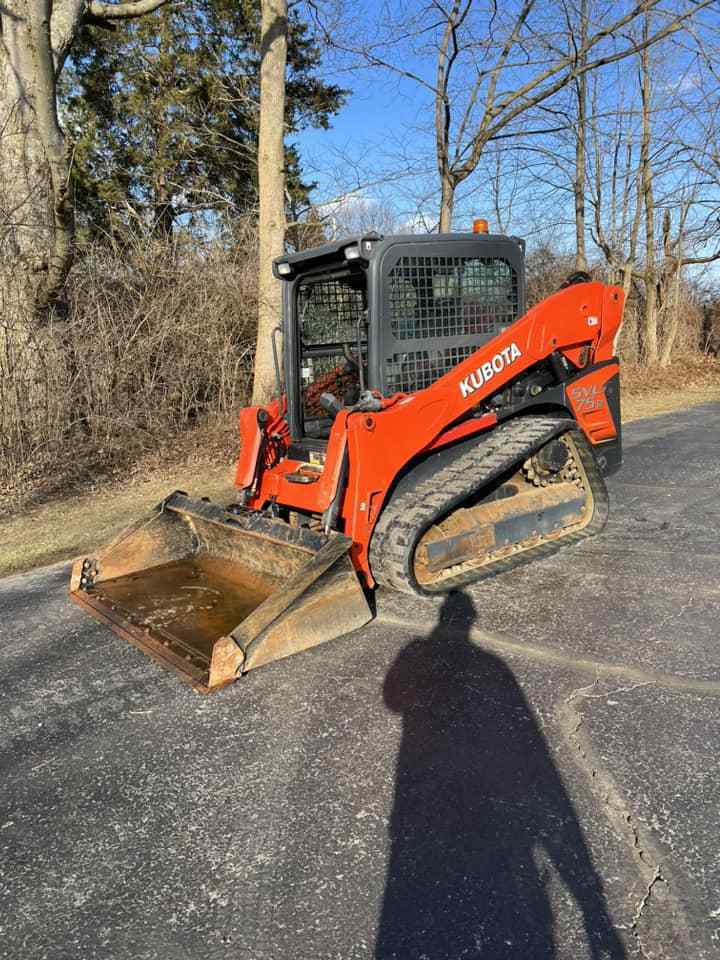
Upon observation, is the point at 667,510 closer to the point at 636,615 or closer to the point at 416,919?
the point at 636,615

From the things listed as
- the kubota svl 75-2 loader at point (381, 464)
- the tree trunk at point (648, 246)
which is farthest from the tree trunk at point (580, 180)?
the kubota svl 75-2 loader at point (381, 464)

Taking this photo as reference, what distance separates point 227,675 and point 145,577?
164 centimetres

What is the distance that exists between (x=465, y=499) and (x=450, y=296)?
1.44m

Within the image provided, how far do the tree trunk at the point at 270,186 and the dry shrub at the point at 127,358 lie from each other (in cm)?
92

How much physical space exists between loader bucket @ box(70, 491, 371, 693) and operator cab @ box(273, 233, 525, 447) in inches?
38.4

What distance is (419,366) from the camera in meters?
4.84

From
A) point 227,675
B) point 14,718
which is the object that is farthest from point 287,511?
point 14,718

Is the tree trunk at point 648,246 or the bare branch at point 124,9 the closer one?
the bare branch at point 124,9

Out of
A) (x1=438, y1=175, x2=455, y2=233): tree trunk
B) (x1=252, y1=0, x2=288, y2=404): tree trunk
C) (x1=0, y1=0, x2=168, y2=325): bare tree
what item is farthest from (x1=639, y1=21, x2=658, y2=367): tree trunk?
(x1=0, y1=0, x2=168, y2=325): bare tree

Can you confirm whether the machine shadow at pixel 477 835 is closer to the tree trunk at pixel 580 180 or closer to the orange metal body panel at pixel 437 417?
the orange metal body panel at pixel 437 417

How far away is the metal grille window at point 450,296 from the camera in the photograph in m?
4.69

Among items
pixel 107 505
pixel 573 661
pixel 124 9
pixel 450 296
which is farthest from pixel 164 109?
pixel 573 661

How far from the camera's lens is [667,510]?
21.6 feet

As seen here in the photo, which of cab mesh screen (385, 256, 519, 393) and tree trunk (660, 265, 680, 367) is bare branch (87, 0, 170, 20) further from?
tree trunk (660, 265, 680, 367)
